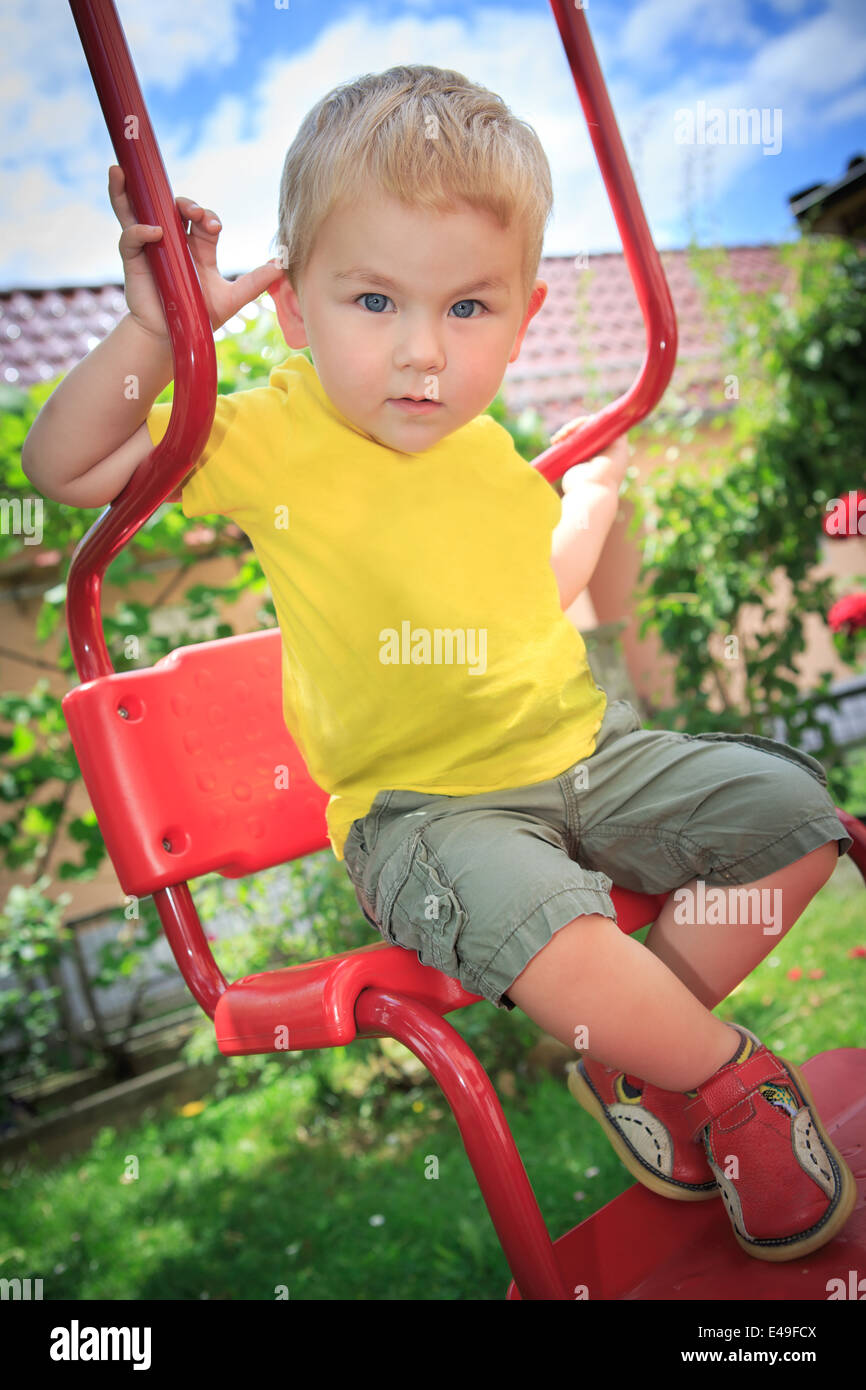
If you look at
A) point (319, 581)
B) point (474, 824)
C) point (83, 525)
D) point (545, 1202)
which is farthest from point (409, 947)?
point (83, 525)

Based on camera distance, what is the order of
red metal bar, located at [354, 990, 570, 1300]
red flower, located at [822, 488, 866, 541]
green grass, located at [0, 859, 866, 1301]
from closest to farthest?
red metal bar, located at [354, 990, 570, 1300], red flower, located at [822, 488, 866, 541], green grass, located at [0, 859, 866, 1301]

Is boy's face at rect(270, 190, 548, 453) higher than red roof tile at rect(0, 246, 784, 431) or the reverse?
the reverse

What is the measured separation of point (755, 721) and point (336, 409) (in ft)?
8.03

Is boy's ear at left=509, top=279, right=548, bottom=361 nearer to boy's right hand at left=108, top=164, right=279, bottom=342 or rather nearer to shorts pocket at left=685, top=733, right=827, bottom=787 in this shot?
boy's right hand at left=108, top=164, right=279, bottom=342

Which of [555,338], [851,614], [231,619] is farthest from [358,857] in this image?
[555,338]

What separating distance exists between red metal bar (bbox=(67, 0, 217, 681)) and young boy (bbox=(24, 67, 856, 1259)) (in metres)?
0.03

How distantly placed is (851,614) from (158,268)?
7.09ft

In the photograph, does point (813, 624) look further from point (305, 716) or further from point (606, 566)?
point (305, 716)

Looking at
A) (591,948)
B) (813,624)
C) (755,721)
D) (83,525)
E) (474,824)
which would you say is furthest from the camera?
(813,624)

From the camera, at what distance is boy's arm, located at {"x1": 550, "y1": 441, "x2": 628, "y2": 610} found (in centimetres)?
145

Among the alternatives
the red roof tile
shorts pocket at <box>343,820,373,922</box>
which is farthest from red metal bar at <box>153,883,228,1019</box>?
the red roof tile

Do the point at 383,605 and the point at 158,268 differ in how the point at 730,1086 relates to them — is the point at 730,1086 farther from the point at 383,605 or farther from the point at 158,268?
the point at 158,268

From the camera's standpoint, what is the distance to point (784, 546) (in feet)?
11.0

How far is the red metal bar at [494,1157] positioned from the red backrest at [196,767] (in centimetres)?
44
